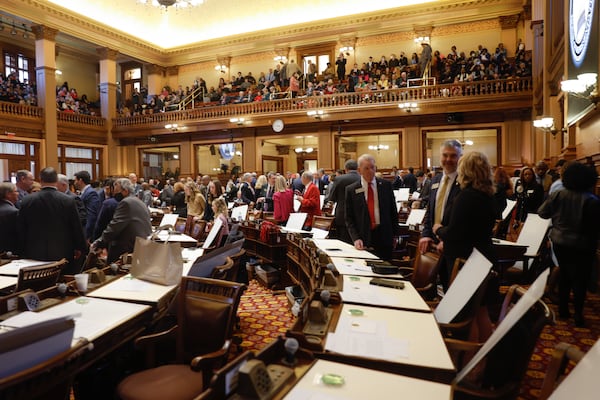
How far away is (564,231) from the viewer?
149 inches

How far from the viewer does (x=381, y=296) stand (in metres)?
2.29

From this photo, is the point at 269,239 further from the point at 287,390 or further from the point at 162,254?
the point at 287,390

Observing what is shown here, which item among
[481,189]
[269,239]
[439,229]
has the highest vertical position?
[481,189]

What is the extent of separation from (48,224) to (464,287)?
353cm

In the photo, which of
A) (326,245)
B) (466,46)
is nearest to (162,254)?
(326,245)

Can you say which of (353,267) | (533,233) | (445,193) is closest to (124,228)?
(353,267)

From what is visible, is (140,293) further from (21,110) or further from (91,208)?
(21,110)

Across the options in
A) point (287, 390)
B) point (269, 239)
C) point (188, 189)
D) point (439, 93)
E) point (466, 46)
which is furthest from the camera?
point (466, 46)

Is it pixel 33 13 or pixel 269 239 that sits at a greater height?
pixel 33 13

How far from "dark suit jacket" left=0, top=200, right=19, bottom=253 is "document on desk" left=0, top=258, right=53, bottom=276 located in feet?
0.80

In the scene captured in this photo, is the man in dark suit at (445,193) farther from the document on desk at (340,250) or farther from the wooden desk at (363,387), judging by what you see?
the wooden desk at (363,387)

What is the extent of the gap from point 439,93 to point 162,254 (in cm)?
1148

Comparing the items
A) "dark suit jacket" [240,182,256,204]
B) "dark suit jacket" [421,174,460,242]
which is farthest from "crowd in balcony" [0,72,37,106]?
"dark suit jacket" [421,174,460,242]

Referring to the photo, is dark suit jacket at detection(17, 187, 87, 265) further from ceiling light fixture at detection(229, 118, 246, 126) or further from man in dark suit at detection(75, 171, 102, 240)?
ceiling light fixture at detection(229, 118, 246, 126)
